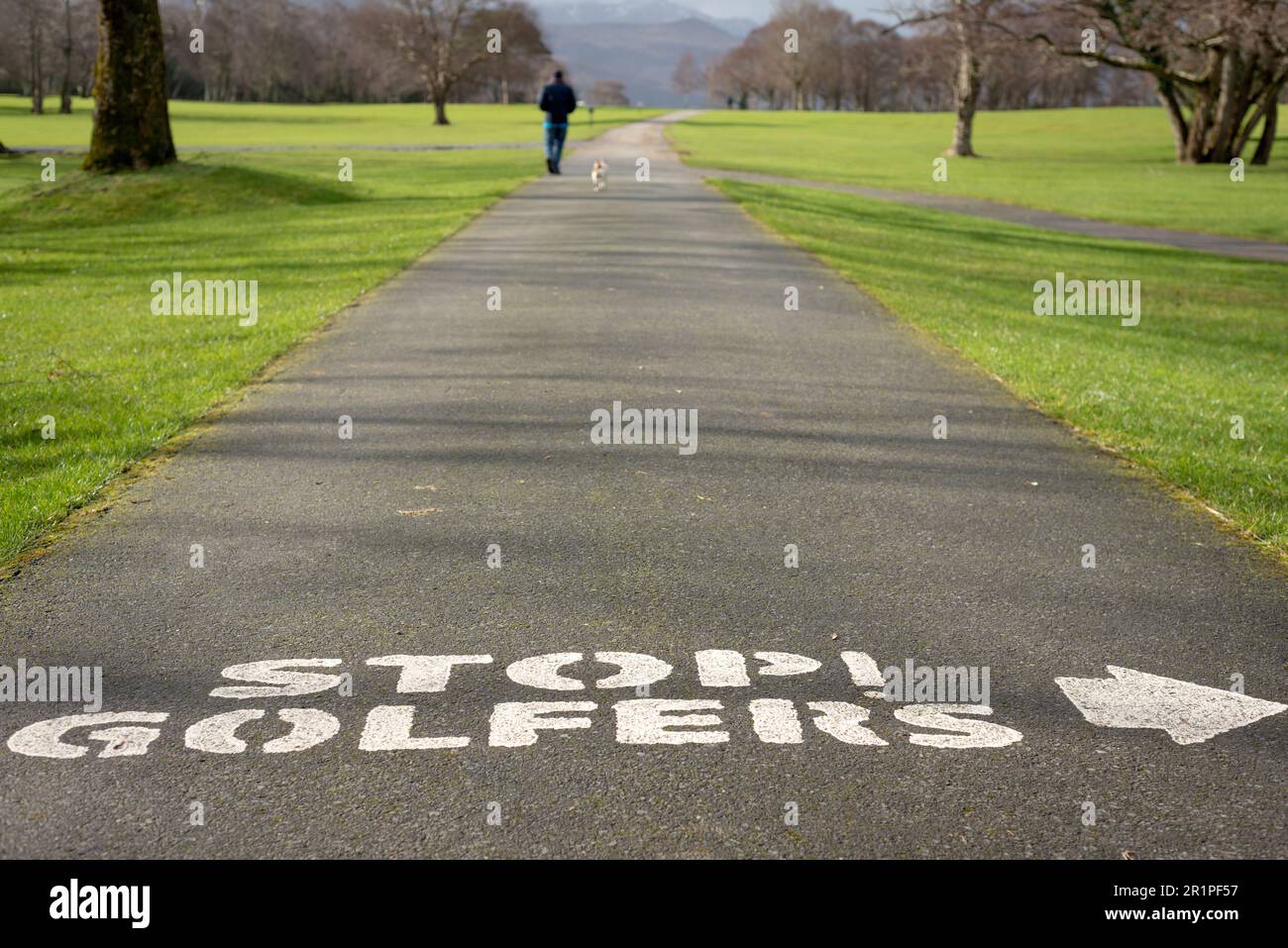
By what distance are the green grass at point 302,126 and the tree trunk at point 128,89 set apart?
22.4 metres

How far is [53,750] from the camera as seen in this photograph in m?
4.09

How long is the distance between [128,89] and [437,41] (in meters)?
66.1

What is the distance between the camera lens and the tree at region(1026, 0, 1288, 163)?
3538cm

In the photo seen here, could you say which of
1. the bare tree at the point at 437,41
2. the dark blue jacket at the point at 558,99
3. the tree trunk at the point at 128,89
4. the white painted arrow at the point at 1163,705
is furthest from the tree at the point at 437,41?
the white painted arrow at the point at 1163,705

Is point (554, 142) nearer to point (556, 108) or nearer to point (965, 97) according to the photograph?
point (556, 108)

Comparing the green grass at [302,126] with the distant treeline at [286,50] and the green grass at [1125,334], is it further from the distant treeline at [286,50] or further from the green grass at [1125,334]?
the green grass at [1125,334]

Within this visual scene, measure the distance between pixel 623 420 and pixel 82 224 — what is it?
55.8 feet

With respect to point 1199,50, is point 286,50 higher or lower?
higher

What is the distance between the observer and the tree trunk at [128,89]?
24.1 m

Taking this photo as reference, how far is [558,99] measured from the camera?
96.0ft

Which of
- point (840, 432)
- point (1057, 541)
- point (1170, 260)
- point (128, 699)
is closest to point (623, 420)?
point (840, 432)

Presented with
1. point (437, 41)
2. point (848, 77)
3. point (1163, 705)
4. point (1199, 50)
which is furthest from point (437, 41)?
point (1163, 705)
